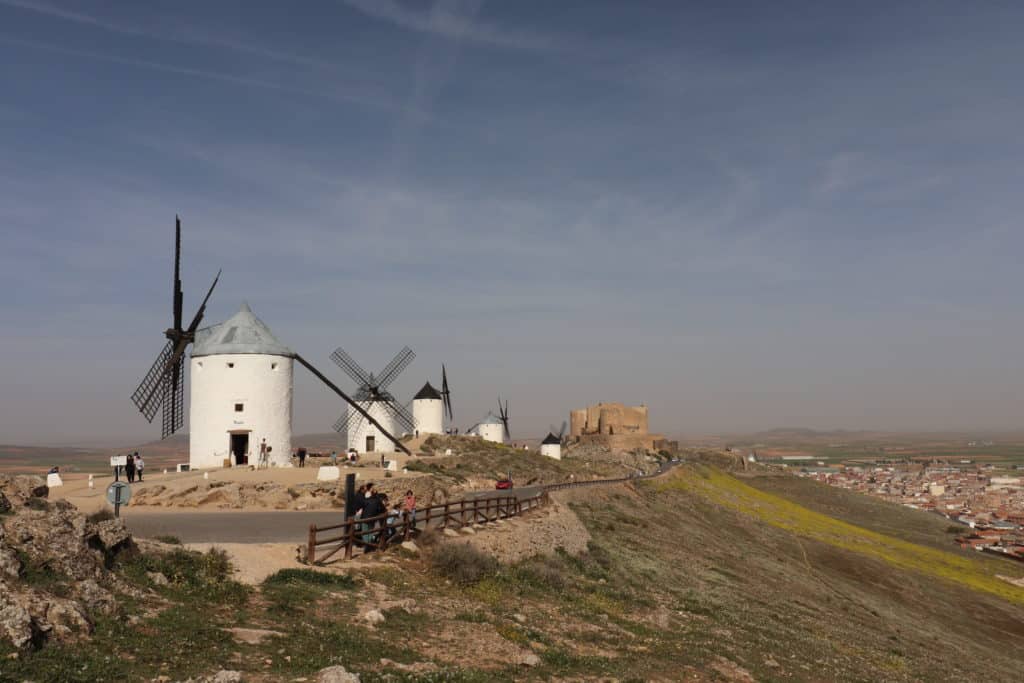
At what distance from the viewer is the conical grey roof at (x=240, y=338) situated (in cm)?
3928

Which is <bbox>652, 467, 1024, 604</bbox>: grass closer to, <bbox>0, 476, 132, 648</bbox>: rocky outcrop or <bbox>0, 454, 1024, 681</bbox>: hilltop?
<bbox>0, 454, 1024, 681</bbox>: hilltop

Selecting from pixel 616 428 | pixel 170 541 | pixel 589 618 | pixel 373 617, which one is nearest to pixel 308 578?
pixel 373 617

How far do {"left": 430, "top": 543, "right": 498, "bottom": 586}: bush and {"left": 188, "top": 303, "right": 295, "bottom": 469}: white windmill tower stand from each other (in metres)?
21.2

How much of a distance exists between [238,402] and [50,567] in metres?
27.8

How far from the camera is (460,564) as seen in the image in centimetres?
1947

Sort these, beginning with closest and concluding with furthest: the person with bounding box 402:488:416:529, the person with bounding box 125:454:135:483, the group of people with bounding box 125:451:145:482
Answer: the person with bounding box 402:488:416:529 → the person with bounding box 125:454:135:483 → the group of people with bounding box 125:451:145:482

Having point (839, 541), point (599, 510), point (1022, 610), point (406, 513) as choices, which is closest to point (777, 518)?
point (839, 541)

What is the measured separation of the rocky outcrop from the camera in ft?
33.1

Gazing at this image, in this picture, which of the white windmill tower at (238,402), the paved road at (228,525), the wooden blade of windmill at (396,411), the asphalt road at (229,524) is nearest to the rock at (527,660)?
the paved road at (228,525)

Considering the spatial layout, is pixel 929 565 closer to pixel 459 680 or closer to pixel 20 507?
pixel 459 680

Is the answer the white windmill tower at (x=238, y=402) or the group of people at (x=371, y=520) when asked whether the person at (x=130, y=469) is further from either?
the group of people at (x=371, y=520)

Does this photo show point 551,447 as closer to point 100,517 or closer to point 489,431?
point 489,431

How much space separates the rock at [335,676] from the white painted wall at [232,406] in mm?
29144

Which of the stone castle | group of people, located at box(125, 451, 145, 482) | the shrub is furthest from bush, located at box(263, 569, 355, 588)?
the stone castle
